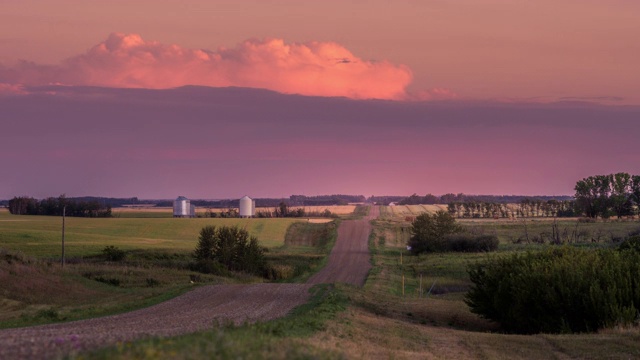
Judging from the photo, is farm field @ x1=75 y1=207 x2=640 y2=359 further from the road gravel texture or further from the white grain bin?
the white grain bin

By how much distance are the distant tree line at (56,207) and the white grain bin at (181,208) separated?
12343 mm

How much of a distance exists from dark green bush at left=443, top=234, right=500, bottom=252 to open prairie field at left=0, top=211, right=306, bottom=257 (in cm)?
2396

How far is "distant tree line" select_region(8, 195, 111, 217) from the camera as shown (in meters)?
162

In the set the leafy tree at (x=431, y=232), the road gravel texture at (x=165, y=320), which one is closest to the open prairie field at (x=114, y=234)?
the leafy tree at (x=431, y=232)

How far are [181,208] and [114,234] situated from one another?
51657mm

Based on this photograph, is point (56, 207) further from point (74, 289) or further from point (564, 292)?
point (564, 292)

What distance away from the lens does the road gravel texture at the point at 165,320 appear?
555 inches

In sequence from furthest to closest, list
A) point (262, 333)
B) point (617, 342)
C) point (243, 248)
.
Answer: point (243, 248)
point (617, 342)
point (262, 333)

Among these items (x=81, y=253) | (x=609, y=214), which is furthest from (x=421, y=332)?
(x=609, y=214)

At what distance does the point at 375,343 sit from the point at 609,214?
141005 mm

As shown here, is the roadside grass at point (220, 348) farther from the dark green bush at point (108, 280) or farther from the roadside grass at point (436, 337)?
the dark green bush at point (108, 280)

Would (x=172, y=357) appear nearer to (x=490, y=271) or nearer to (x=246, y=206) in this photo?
(x=490, y=271)

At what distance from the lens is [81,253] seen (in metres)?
83.1

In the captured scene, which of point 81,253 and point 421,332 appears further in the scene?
point 81,253
